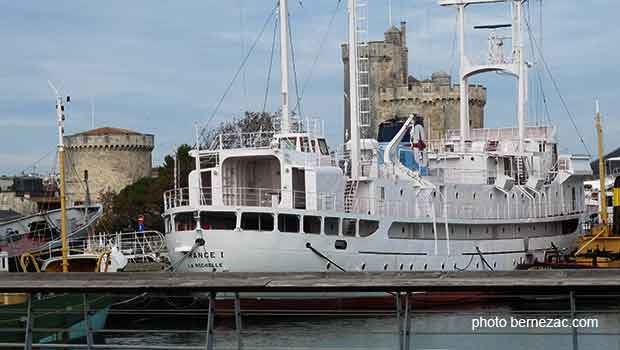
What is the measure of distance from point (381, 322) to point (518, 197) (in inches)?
611

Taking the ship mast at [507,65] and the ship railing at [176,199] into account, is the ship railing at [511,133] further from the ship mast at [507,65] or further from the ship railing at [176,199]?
the ship railing at [176,199]

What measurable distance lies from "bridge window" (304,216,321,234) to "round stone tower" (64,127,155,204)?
4957cm

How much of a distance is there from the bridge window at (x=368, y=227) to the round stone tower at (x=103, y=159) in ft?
159

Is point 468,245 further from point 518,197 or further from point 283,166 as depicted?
point 283,166

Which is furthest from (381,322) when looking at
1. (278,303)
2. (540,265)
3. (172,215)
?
(540,265)

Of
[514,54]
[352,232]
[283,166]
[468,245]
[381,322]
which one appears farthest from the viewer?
[514,54]

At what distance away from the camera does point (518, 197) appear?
43.0 metres

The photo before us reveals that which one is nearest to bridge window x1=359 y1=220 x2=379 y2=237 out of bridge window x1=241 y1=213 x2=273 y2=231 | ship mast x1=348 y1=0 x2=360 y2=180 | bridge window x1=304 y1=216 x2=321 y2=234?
ship mast x1=348 y1=0 x2=360 y2=180

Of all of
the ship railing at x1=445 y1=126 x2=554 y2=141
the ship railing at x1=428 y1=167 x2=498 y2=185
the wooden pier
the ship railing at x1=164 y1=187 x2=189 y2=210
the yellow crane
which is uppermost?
the ship railing at x1=445 y1=126 x2=554 y2=141

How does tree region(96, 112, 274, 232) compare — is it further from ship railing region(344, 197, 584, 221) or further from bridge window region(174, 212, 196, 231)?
bridge window region(174, 212, 196, 231)

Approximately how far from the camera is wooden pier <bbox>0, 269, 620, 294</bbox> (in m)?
8.01

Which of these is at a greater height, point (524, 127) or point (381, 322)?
point (524, 127)

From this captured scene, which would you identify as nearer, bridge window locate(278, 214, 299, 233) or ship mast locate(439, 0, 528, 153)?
bridge window locate(278, 214, 299, 233)

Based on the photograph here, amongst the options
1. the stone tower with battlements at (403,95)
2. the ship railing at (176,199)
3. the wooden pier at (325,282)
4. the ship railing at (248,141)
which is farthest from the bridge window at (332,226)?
the stone tower with battlements at (403,95)
